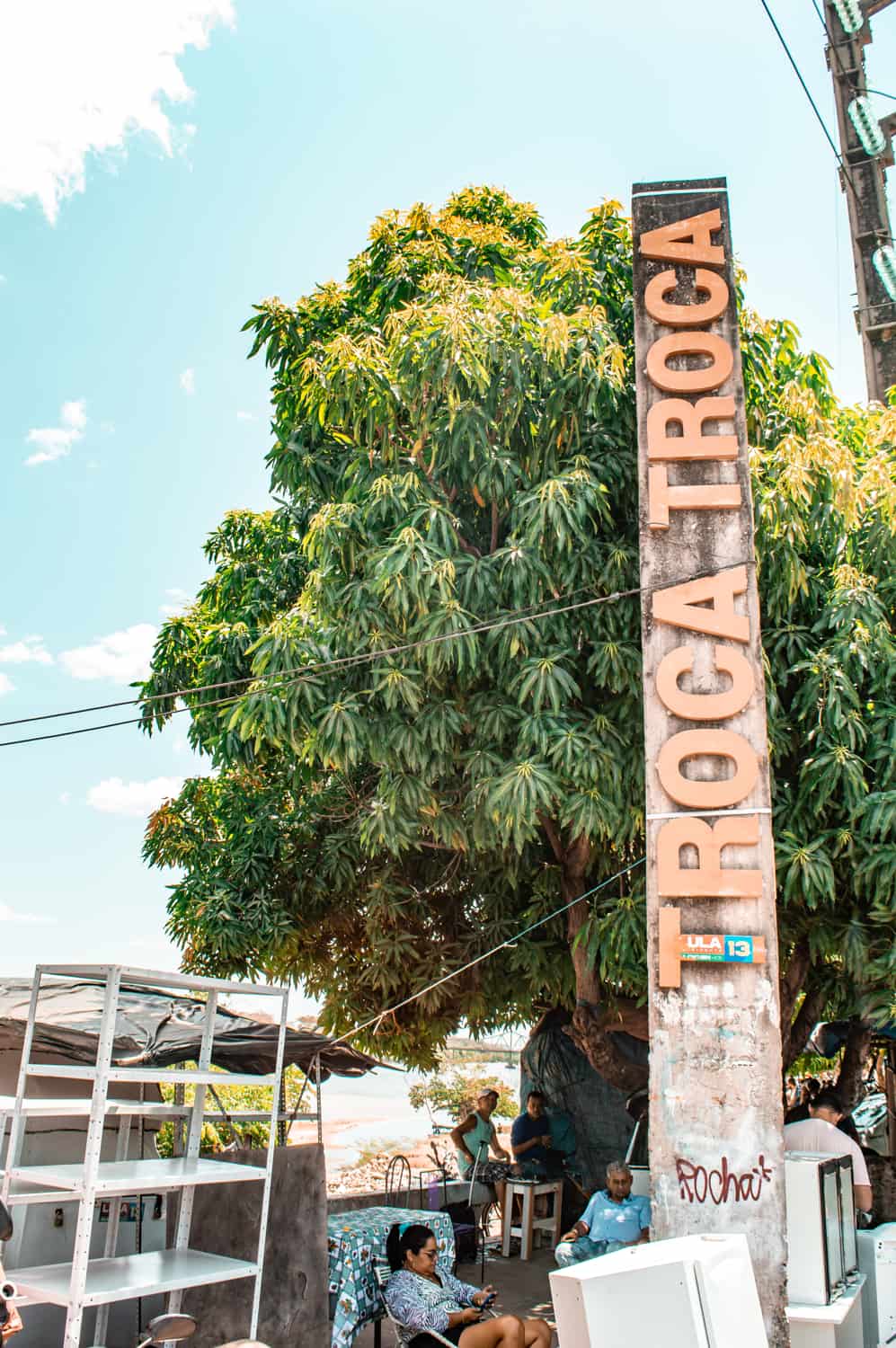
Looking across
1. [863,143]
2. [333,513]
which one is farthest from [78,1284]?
[863,143]

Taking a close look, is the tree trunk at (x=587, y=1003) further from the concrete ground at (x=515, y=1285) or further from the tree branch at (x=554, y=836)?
the concrete ground at (x=515, y=1285)

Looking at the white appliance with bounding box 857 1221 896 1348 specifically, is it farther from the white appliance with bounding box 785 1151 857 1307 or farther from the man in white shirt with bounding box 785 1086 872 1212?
the man in white shirt with bounding box 785 1086 872 1212

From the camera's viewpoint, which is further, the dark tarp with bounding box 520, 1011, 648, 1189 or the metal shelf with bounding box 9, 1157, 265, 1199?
the dark tarp with bounding box 520, 1011, 648, 1189

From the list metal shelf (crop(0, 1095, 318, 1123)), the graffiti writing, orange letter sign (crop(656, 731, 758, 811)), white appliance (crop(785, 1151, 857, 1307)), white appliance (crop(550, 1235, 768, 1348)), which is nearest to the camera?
white appliance (crop(550, 1235, 768, 1348))

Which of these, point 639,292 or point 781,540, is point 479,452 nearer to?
point 639,292

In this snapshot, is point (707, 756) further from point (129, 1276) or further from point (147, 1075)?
point (129, 1276)

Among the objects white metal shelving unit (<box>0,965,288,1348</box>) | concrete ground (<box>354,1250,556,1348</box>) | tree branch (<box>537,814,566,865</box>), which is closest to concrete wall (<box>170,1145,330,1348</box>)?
white metal shelving unit (<box>0,965,288,1348</box>)

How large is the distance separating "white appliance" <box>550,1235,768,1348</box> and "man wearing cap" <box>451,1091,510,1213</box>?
24.8 feet

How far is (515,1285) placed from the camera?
10102mm

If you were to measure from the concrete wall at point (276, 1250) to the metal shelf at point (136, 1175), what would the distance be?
896 millimetres

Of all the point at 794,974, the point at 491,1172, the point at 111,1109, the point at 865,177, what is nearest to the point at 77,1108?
the point at 111,1109

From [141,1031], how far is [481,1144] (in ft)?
20.4

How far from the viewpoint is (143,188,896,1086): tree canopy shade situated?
8547 millimetres

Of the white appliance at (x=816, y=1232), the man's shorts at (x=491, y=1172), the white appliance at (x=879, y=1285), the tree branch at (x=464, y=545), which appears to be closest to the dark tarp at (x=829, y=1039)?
the man's shorts at (x=491, y=1172)
